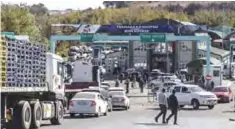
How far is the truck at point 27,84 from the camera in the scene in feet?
70.5

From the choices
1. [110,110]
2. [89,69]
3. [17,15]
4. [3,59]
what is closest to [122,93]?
[110,110]

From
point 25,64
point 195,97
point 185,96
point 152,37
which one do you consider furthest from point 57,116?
point 152,37

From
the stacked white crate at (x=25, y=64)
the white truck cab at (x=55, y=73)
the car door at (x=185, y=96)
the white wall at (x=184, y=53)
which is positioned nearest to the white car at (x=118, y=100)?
the car door at (x=185, y=96)

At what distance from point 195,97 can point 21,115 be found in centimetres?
2331

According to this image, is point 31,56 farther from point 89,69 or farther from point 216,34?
point 216,34

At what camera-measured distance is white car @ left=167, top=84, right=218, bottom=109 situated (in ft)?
148

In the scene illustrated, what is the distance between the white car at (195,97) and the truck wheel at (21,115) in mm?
22102

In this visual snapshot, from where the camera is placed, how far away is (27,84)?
2389 centimetres

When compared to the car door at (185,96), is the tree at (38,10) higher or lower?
higher

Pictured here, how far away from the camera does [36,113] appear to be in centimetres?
2566

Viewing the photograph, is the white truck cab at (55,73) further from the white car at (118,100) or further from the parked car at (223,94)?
the parked car at (223,94)

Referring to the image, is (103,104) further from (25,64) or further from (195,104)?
(25,64)

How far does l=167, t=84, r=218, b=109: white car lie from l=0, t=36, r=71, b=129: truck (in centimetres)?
1762

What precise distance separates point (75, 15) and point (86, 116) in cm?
12692
